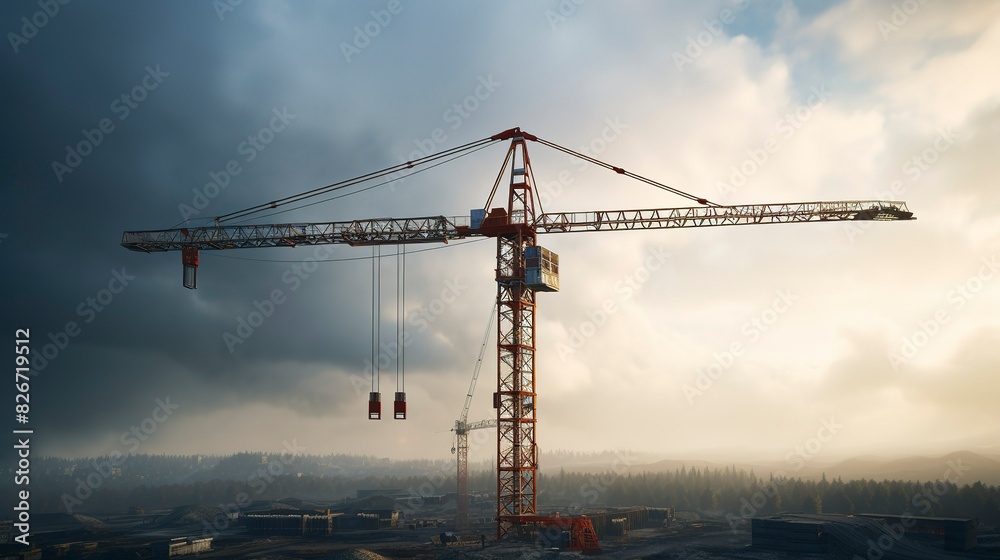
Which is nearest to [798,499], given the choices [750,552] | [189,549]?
[750,552]

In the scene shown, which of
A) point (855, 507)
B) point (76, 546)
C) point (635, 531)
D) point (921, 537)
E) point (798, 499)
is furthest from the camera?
point (798, 499)

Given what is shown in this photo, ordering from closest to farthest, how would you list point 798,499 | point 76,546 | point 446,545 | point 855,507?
point 446,545 < point 76,546 < point 855,507 < point 798,499

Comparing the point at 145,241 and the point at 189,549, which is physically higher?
the point at 145,241

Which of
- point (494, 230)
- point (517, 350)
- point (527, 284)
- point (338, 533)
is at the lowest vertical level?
point (338, 533)

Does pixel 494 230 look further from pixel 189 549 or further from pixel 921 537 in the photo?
pixel 921 537

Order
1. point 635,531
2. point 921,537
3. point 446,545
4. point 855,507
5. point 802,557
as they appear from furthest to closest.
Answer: point 855,507, point 635,531, point 446,545, point 921,537, point 802,557

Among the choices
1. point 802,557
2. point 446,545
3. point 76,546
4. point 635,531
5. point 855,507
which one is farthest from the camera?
point 855,507

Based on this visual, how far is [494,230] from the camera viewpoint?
77.0 meters

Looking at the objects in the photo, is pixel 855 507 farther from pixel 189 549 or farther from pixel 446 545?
pixel 189 549

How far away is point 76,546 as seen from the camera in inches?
3735

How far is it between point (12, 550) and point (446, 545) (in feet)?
168

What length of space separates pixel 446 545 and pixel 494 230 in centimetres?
3793

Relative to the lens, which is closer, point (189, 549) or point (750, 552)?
point (750, 552)

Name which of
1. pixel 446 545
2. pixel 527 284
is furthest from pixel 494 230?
pixel 446 545
